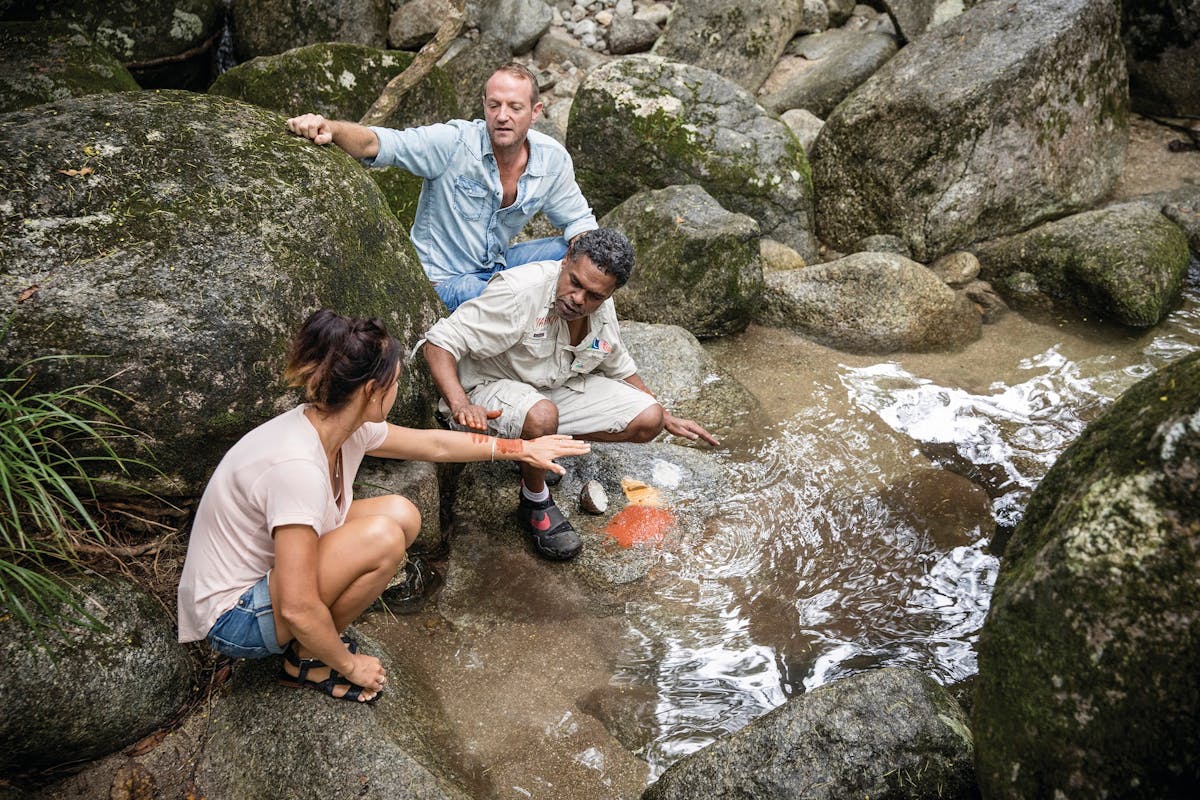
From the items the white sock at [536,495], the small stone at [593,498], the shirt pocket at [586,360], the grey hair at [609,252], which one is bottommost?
the small stone at [593,498]

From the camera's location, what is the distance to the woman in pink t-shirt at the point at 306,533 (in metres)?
2.43

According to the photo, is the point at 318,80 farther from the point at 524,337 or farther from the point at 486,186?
the point at 524,337

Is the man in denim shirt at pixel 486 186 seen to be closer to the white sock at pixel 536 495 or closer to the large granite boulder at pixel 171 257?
the large granite boulder at pixel 171 257

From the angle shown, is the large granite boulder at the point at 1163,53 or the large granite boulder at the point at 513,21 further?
the large granite boulder at the point at 513,21

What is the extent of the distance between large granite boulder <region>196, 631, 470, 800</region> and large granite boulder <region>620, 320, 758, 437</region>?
8.55ft

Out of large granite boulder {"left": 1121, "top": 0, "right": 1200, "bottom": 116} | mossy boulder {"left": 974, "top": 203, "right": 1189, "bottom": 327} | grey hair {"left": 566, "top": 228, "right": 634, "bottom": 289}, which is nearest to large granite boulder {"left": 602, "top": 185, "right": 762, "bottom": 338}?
mossy boulder {"left": 974, "top": 203, "right": 1189, "bottom": 327}

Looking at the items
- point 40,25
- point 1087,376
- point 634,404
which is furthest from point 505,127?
point 40,25

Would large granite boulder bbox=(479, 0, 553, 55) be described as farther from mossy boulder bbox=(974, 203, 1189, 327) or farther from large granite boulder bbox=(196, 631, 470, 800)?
large granite boulder bbox=(196, 631, 470, 800)

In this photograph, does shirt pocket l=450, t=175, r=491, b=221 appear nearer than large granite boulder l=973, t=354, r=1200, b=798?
No

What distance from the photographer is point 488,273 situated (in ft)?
15.3

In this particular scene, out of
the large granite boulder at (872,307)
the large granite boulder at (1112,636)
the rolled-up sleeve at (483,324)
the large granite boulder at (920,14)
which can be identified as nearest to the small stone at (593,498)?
the rolled-up sleeve at (483,324)

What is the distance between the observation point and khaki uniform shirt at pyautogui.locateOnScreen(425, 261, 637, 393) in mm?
3748

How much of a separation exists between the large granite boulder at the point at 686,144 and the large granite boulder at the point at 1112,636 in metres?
4.92

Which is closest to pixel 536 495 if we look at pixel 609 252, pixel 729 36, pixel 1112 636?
pixel 609 252
